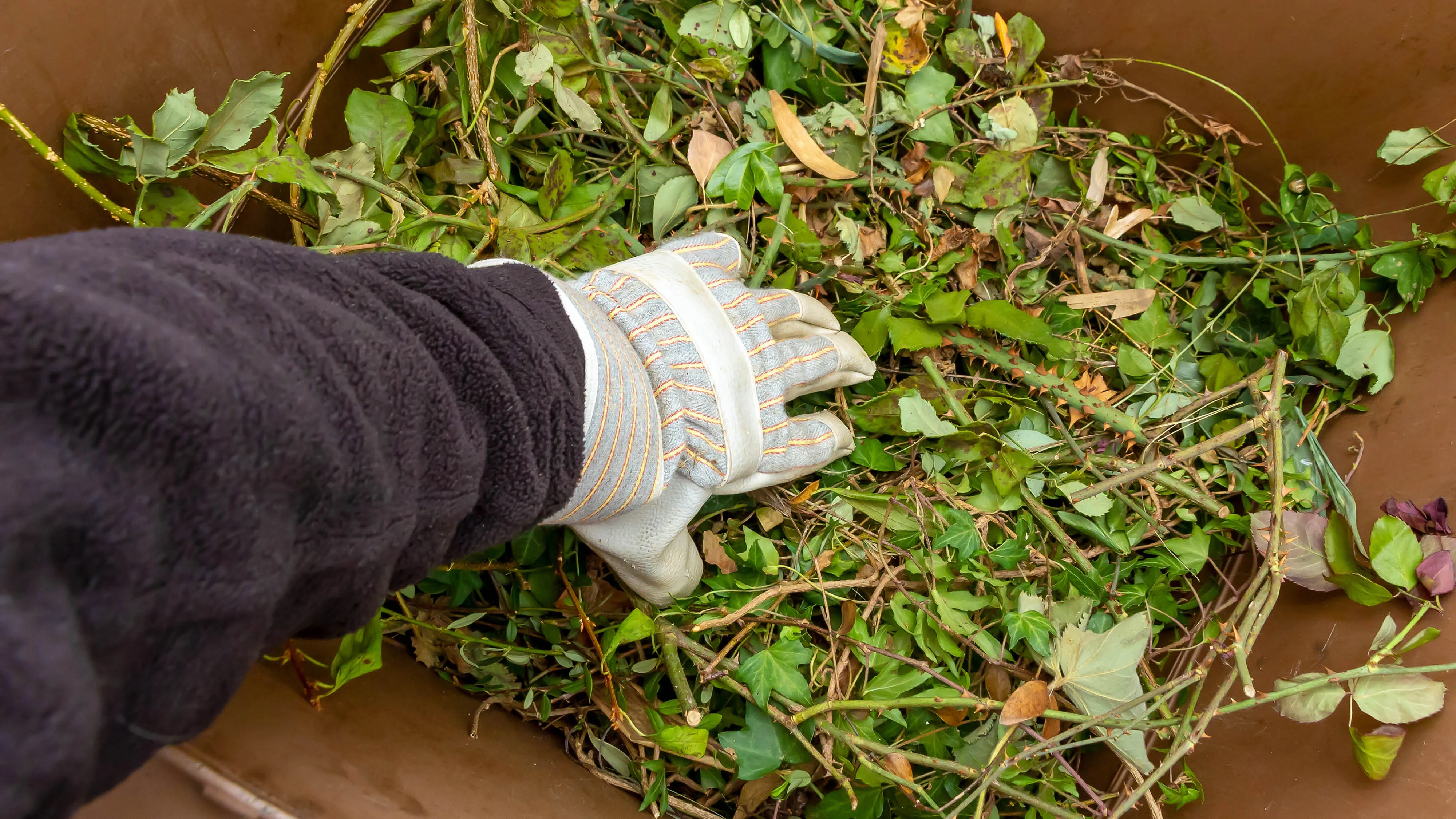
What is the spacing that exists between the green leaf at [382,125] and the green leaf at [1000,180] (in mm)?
803

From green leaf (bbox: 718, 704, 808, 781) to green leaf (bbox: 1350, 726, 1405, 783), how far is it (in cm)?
58

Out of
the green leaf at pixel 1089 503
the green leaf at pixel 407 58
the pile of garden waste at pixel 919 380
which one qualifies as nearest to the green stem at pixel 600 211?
the pile of garden waste at pixel 919 380

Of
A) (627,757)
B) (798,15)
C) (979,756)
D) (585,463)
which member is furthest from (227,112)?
(979,756)

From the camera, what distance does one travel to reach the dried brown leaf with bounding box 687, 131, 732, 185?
104 centimetres

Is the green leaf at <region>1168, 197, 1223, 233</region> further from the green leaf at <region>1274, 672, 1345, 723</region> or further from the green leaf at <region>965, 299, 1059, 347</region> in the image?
the green leaf at <region>1274, 672, 1345, 723</region>

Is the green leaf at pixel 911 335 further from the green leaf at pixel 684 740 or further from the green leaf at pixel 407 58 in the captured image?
the green leaf at pixel 407 58

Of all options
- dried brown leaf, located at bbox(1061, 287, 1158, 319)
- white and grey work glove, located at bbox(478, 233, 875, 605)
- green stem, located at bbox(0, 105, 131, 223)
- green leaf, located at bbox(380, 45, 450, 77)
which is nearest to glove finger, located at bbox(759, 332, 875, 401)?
white and grey work glove, located at bbox(478, 233, 875, 605)

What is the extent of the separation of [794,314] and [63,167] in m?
0.76

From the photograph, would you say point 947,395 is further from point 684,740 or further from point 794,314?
point 684,740

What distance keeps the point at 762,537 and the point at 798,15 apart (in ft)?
2.50

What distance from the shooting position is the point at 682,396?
0.84m

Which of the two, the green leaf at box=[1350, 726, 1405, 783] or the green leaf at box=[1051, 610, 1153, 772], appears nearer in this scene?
the green leaf at box=[1350, 726, 1405, 783]

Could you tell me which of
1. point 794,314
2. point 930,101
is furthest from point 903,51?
point 794,314

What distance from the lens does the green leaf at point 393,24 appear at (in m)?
0.94
